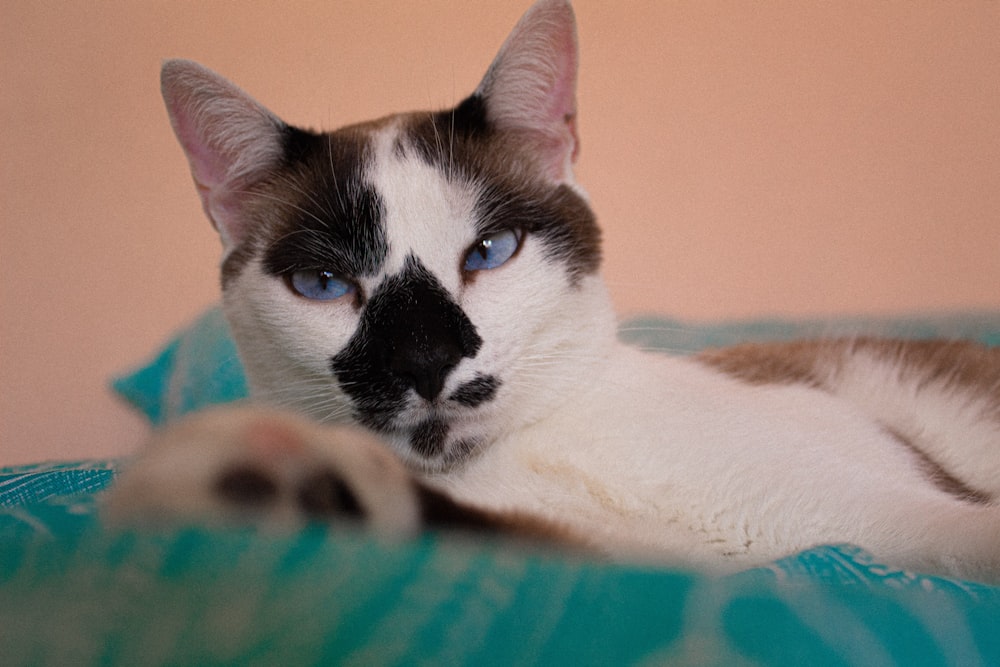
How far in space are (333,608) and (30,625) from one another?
17 cm

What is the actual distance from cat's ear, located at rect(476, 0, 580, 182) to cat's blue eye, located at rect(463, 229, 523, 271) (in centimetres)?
26

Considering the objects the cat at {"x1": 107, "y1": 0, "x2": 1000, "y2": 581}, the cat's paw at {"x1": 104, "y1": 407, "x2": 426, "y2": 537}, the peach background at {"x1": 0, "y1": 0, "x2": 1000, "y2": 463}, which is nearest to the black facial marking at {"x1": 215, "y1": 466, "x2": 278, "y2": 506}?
the cat's paw at {"x1": 104, "y1": 407, "x2": 426, "y2": 537}

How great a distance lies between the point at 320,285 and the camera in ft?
3.38

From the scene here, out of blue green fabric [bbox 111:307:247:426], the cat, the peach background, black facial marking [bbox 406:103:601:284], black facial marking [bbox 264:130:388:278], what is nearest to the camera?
the cat

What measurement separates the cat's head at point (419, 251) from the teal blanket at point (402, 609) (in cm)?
47

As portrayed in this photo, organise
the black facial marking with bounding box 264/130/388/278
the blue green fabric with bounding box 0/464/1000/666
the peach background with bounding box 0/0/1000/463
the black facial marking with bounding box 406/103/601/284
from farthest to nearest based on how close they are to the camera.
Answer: the peach background with bounding box 0/0/1000/463, the black facial marking with bounding box 406/103/601/284, the black facial marking with bounding box 264/130/388/278, the blue green fabric with bounding box 0/464/1000/666

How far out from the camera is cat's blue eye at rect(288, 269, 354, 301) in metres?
1.02

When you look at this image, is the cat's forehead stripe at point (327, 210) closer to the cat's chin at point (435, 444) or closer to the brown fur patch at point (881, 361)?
the cat's chin at point (435, 444)

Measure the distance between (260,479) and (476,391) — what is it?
0.50m

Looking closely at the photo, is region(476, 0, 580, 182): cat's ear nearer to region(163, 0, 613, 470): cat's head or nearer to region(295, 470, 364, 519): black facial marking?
region(163, 0, 613, 470): cat's head

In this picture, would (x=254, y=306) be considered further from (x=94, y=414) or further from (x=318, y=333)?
(x=94, y=414)

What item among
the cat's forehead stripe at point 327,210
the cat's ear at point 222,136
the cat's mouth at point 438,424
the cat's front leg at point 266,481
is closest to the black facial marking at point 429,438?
the cat's mouth at point 438,424

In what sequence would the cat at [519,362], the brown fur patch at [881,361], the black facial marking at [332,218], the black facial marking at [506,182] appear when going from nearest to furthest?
the cat at [519,362] → the black facial marking at [332,218] → the black facial marking at [506,182] → the brown fur patch at [881,361]

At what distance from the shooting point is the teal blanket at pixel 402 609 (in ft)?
1.18
